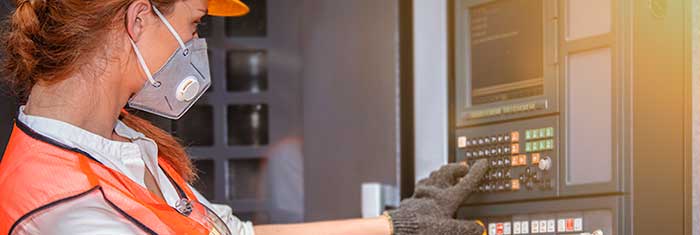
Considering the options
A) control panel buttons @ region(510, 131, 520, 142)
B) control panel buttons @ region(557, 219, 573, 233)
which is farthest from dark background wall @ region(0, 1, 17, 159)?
control panel buttons @ region(557, 219, 573, 233)

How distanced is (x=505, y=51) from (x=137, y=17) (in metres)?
0.61

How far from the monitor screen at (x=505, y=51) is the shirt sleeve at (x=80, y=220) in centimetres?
66

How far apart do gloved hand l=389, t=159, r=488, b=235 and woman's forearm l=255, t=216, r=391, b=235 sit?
0.03 metres

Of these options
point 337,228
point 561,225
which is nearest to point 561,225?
point 561,225

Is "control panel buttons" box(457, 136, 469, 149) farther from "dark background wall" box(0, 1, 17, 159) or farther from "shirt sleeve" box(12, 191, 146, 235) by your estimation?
"dark background wall" box(0, 1, 17, 159)

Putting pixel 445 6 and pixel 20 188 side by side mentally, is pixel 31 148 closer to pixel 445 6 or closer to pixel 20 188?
pixel 20 188

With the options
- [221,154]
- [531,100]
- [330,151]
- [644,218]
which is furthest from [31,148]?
[221,154]

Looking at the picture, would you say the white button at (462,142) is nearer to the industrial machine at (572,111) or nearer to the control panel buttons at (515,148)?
the industrial machine at (572,111)

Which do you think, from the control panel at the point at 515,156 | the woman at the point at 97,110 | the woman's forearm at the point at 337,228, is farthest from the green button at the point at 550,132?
the woman at the point at 97,110

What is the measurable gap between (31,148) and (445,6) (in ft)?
2.61

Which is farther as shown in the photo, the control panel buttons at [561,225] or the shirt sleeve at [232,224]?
the shirt sleeve at [232,224]

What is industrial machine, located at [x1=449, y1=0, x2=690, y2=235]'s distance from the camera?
136 cm

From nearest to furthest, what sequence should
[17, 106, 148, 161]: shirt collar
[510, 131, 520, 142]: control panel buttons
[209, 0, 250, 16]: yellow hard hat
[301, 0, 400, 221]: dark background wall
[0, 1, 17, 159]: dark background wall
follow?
[17, 106, 148, 161]: shirt collar → [510, 131, 520, 142]: control panel buttons → [209, 0, 250, 16]: yellow hard hat → [0, 1, 17, 159]: dark background wall → [301, 0, 400, 221]: dark background wall

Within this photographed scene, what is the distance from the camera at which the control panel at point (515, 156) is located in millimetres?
1508
